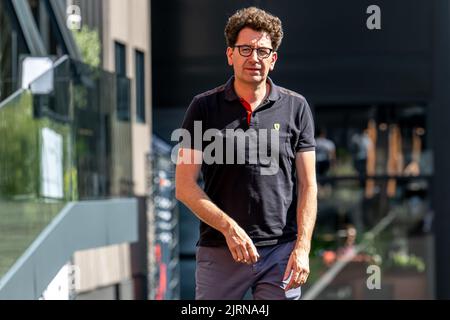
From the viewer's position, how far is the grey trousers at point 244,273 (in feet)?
15.1

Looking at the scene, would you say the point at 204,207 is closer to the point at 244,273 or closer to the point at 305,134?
the point at 244,273

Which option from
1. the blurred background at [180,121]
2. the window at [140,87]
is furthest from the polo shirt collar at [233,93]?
the window at [140,87]

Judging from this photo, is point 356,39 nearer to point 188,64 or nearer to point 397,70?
point 397,70

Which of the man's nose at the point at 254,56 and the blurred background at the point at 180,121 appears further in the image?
the blurred background at the point at 180,121

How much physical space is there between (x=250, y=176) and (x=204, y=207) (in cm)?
19

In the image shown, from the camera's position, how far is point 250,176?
15.0ft

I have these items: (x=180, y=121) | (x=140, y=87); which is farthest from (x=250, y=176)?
(x=140, y=87)

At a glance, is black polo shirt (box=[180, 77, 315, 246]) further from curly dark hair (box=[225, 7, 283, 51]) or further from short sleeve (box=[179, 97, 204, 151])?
curly dark hair (box=[225, 7, 283, 51])

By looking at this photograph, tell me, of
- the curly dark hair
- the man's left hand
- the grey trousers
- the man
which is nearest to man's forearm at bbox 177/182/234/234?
the man

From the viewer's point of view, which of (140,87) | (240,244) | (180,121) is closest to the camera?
(240,244)

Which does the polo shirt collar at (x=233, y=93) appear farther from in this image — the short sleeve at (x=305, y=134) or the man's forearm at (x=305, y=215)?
the man's forearm at (x=305, y=215)

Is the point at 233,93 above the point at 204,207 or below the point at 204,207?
above

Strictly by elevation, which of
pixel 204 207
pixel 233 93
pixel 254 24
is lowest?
pixel 204 207

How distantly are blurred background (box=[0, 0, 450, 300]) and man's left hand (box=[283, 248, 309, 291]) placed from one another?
5.51 metres
